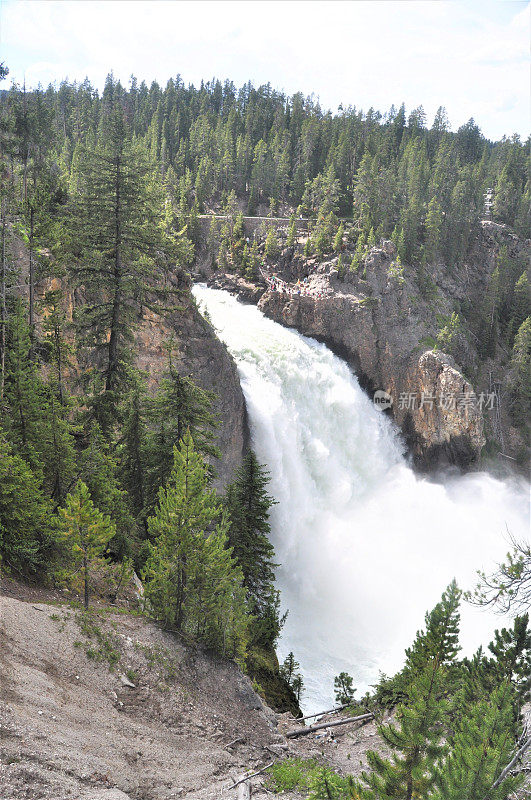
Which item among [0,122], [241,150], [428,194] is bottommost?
[0,122]

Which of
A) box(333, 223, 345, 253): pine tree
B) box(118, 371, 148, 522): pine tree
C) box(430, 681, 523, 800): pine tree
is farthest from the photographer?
box(333, 223, 345, 253): pine tree

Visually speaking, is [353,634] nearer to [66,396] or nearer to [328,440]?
[328,440]

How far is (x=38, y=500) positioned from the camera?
48.2 feet

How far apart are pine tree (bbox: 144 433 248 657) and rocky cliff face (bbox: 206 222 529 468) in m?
37.3

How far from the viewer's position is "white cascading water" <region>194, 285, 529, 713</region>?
31.3m

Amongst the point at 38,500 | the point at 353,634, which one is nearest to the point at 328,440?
the point at 353,634

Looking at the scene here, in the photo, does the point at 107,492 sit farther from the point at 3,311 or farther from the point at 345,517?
the point at 345,517

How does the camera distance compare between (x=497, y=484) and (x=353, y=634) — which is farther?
(x=497, y=484)

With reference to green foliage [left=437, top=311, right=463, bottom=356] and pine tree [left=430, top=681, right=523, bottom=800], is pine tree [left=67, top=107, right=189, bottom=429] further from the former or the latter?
green foliage [left=437, top=311, right=463, bottom=356]

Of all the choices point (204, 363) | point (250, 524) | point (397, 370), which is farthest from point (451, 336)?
point (250, 524)

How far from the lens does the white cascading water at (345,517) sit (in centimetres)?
3133

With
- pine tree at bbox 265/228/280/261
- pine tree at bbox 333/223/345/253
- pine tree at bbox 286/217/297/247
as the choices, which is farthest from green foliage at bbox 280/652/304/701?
pine tree at bbox 286/217/297/247

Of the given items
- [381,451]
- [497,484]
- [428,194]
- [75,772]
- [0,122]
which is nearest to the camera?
[75,772]

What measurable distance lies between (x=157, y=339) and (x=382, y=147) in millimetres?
65171
